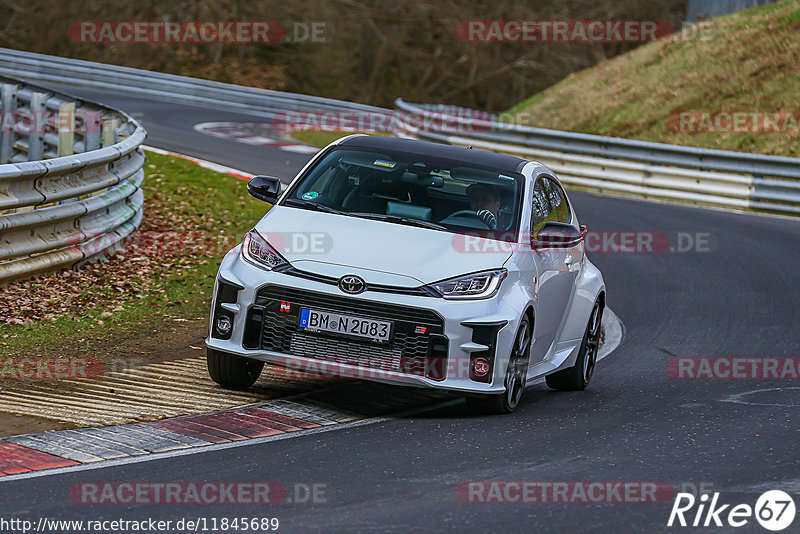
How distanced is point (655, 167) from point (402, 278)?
50.8 feet

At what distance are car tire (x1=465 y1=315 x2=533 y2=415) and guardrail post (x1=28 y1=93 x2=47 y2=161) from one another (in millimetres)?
10513

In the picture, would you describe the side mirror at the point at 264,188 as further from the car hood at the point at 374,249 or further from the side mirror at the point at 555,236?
the side mirror at the point at 555,236

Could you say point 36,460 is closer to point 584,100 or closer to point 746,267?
point 746,267

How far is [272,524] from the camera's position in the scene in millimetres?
5168

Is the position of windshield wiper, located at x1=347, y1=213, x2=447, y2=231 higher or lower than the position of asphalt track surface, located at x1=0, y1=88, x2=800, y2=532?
higher

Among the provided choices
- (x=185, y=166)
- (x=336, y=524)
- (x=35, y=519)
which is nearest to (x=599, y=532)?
(x=336, y=524)

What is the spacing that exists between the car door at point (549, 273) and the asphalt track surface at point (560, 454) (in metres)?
0.50

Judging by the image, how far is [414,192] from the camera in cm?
831

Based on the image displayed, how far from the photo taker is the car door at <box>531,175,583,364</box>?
8.19 metres

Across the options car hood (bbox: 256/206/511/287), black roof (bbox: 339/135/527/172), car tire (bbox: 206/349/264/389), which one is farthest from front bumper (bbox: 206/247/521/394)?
black roof (bbox: 339/135/527/172)

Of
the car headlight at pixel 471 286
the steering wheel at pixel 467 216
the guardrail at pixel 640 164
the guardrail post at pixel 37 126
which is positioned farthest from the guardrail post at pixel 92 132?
the guardrail at pixel 640 164

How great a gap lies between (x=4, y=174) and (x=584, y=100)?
22.3 meters

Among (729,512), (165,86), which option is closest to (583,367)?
(729,512)

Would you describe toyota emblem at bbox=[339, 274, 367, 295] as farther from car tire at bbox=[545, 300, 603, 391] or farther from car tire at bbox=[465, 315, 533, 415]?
car tire at bbox=[545, 300, 603, 391]
